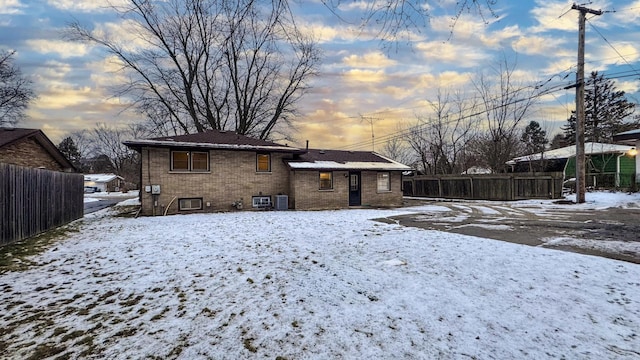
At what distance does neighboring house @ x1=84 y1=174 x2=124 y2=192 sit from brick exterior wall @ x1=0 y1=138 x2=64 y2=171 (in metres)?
38.7

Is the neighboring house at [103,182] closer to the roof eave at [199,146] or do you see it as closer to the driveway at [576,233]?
the roof eave at [199,146]

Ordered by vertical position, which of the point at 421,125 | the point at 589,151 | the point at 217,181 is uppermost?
the point at 421,125

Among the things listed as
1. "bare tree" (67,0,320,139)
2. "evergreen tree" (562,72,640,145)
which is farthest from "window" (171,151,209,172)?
"evergreen tree" (562,72,640,145)

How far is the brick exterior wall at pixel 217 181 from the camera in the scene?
43.5ft

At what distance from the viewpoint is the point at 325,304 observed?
3.48 meters

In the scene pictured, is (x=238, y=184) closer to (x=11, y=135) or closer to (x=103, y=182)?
(x=11, y=135)

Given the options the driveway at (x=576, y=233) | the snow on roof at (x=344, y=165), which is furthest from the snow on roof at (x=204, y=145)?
the driveway at (x=576, y=233)

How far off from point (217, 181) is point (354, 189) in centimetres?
772

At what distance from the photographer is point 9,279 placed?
445cm

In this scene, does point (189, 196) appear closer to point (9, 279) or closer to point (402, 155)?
point (9, 279)

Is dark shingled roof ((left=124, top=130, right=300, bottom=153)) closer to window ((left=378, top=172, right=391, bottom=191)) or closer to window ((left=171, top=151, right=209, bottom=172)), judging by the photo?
window ((left=171, top=151, right=209, bottom=172))

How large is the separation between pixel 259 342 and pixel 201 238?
5.30 m

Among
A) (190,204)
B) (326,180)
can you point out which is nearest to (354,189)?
(326,180)

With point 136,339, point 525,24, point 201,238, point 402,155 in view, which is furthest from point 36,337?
point 402,155
